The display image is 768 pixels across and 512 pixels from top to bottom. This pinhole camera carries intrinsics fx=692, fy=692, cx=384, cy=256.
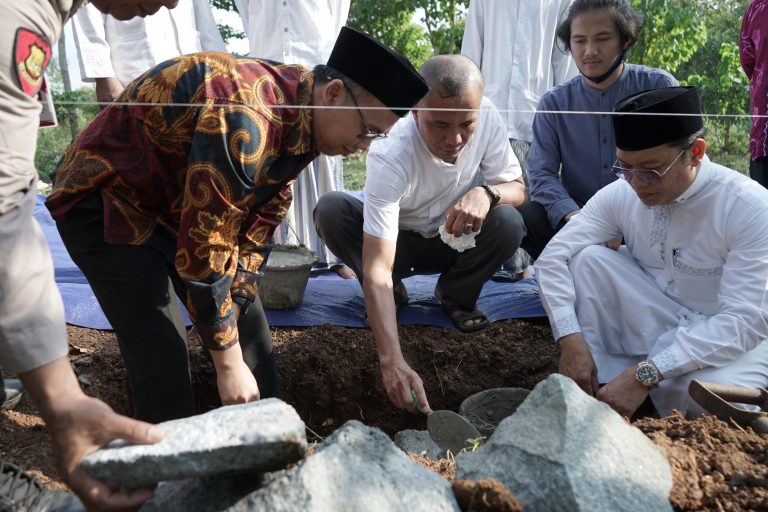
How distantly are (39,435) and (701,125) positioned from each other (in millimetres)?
3014

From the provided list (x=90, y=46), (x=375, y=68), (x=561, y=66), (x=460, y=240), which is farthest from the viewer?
(x=561, y=66)

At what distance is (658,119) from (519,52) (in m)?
2.28

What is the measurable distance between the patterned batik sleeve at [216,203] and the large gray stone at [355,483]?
63cm

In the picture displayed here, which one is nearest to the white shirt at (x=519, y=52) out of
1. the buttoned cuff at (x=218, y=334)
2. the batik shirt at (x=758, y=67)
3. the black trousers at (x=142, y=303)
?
the batik shirt at (x=758, y=67)

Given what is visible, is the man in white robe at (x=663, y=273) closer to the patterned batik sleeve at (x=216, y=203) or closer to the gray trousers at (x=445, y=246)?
the gray trousers at (x=445, y=246)

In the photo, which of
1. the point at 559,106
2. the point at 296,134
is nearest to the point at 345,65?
the point at 296,134

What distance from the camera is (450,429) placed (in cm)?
269

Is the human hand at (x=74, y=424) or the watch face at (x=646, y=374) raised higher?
the human hand at (x=74, y=424)

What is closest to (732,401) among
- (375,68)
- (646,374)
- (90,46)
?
(646,374)

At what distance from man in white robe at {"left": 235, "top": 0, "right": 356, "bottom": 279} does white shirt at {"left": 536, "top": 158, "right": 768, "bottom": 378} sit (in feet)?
5.70

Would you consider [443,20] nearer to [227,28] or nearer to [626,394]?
[227,28]

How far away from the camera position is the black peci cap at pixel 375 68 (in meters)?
2.26

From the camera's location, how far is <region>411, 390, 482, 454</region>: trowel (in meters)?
2.64

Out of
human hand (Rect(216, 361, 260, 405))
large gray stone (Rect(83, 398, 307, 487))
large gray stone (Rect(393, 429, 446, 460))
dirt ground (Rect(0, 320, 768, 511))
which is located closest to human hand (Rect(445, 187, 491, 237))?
dirt ground (Rect(0, 320, 768, 511))
